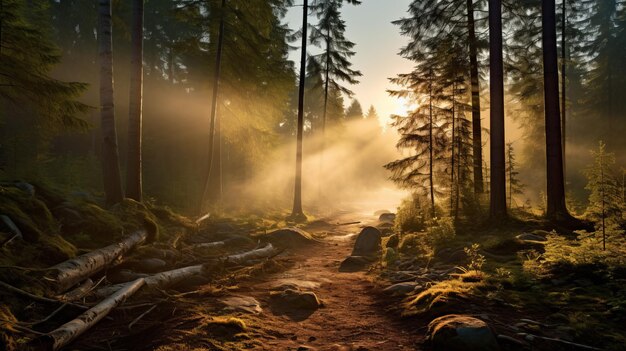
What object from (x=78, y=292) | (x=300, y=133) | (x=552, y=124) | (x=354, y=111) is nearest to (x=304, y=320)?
(x=78, y=292)

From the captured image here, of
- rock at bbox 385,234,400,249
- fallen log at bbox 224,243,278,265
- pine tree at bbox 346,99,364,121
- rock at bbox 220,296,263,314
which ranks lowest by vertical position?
rock at bbox 220,296,263,314

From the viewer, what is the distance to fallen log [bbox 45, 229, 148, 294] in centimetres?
520

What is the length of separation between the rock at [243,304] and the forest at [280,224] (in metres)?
0.05

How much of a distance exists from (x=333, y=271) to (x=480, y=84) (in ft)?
39.3

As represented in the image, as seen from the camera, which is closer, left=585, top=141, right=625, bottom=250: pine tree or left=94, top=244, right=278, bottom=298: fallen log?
left=94, top=244, right=278, bottom=298: fallen log

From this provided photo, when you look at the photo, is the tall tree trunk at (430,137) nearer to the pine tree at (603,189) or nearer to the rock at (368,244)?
the rock at (368,244)

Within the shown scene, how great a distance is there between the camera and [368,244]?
471 inches

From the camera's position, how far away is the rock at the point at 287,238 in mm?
12734

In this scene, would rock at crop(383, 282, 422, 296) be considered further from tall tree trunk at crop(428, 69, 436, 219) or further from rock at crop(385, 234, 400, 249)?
tall tree trunk at crop(428, 69, 436, 219)

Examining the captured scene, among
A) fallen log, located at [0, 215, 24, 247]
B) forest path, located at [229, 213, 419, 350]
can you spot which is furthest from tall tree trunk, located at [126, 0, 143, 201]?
forest path, located at [229, 213, 419, 350]

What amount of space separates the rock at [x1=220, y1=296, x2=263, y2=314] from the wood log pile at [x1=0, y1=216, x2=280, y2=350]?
120 centimetres

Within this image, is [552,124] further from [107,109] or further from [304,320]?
[107,109]

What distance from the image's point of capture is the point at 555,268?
6.30 m

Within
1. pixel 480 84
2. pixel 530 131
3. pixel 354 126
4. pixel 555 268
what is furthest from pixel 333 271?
pixel 354 126
